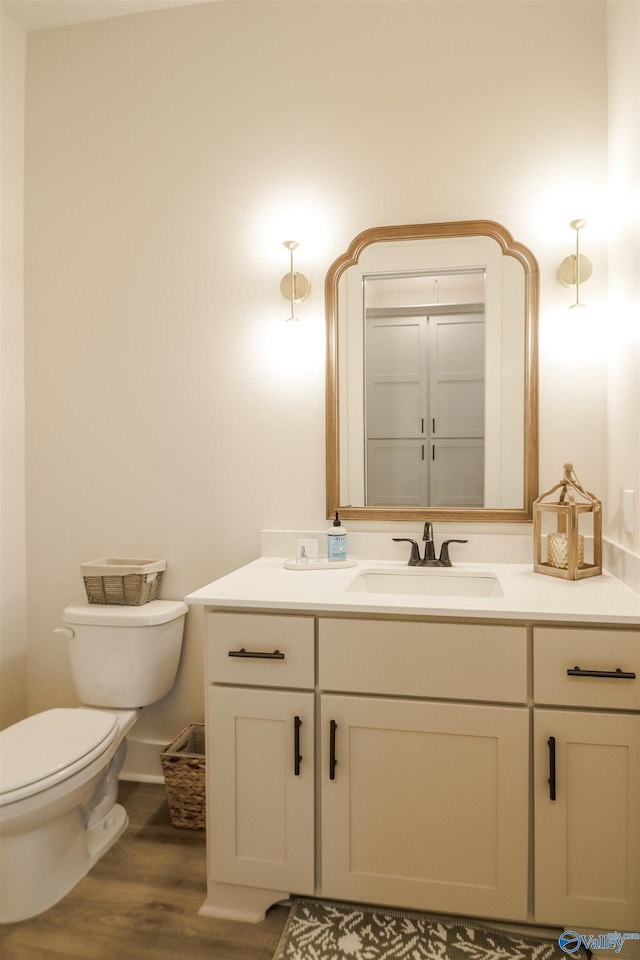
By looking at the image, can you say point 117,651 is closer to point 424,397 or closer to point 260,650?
point 260,650

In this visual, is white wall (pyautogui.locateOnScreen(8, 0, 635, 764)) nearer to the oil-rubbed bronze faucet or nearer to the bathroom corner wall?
the bathroom corner wall

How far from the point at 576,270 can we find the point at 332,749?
5.27ft

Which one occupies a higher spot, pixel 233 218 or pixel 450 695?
pixel 233 218

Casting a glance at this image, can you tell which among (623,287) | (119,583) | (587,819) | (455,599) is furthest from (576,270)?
(119,583)

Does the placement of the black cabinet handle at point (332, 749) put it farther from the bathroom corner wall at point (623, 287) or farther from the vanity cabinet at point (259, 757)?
the bathroom corner wall at point (623, 287)

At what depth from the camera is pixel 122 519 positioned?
232 centimetres

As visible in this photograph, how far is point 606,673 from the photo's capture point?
1400 millimetres

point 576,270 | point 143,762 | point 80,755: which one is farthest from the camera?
point 143,762

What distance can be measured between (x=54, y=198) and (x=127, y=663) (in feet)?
5.91

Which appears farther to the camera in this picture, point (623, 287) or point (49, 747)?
point (623, 287)

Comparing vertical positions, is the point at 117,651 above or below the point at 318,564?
below

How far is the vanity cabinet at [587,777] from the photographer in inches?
55.1

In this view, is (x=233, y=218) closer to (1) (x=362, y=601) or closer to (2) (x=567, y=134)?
(2) (x=567, y=134)

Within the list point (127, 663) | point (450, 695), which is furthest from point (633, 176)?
point (127, 663)
